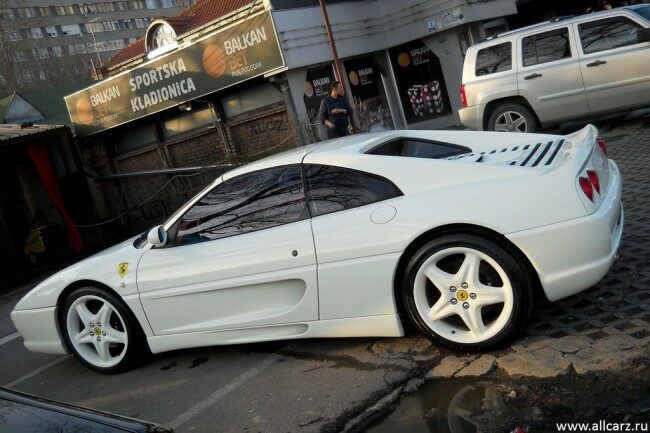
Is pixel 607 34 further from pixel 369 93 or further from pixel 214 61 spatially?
pixel 214 61

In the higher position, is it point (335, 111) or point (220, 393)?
point (335, 111)

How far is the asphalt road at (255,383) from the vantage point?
3492mm

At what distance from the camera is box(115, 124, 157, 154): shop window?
16.7m

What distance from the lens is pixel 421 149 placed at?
4.52m

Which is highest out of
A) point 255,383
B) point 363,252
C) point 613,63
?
point 613,63

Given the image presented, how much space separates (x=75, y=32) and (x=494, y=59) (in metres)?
79.1

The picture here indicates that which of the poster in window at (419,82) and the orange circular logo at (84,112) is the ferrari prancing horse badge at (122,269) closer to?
the poster in window at (419,82)

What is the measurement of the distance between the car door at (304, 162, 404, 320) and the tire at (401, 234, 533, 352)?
0.17 meters

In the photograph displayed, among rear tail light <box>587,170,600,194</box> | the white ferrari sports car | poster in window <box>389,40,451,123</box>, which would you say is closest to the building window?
poster in window <box>389,40,451,123</box>

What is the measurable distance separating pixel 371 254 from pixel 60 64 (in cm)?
7144

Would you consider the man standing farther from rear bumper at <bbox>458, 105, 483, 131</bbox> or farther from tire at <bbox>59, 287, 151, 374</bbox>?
tire at <bbox>59, 287, 151, 374</bbox>

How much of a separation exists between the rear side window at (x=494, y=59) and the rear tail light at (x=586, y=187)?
21.8 feet

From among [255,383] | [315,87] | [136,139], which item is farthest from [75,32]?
[255,383]

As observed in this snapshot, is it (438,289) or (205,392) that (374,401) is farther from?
(205,392)
